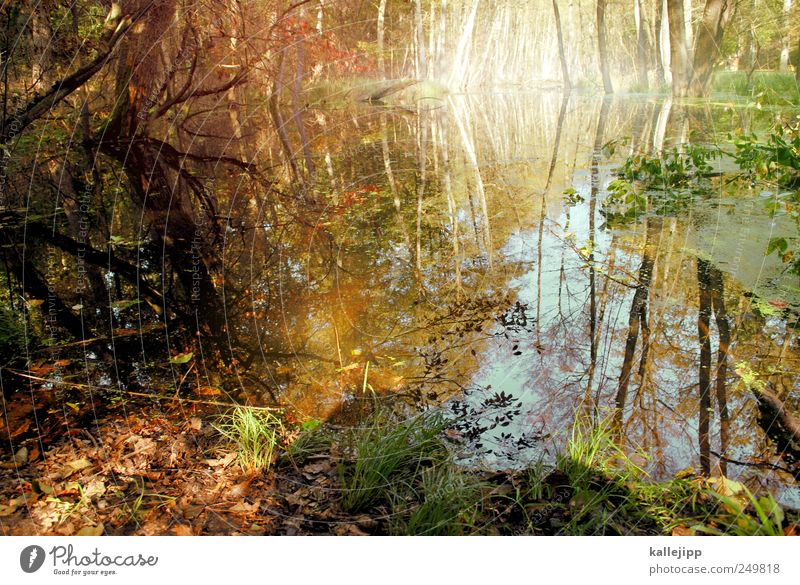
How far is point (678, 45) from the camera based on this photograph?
7168mm

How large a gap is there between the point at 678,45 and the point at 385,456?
7406 millimetres

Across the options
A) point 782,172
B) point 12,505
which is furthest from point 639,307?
point 12,505

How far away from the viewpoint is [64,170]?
6.56 meters

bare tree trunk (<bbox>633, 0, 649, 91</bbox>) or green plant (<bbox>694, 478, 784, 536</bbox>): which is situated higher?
bare tree trunk (<bbox>633, 0, 649, 91</bbox>)

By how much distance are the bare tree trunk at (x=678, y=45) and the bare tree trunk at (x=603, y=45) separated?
834mm

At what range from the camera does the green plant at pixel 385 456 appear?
216 cm

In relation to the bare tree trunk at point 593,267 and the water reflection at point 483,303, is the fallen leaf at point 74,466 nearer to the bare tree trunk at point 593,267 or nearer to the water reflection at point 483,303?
the water reflection at point 483,303

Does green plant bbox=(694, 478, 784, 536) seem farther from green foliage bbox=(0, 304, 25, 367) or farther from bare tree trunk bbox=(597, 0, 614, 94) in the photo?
bare tree trunk bbox=(597, 0, 614, 94)

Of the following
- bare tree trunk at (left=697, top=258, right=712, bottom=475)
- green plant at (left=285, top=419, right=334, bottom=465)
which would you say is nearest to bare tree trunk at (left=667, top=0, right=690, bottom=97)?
bare tree trunk at (left=697, top=258, right=712, bottom=475)

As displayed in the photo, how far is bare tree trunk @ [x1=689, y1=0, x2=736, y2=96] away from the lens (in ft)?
21.3

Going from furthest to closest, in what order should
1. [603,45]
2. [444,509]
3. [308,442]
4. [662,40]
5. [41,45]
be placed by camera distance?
1. [662,40]
2. [603,45]
3. [41,45]
4. [308,442]
5. [444,509]

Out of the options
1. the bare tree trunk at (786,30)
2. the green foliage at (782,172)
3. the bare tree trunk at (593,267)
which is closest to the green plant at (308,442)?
the bare tree trunk at (593,267)

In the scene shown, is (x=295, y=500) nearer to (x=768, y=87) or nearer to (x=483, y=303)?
(x=483, y=303)

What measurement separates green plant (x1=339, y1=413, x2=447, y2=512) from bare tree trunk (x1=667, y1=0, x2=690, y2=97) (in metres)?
6.88
